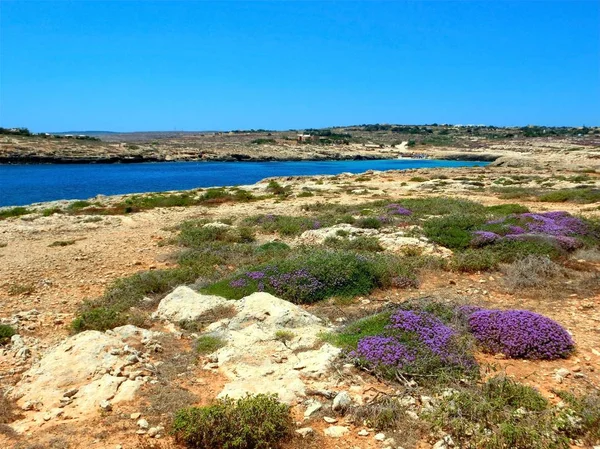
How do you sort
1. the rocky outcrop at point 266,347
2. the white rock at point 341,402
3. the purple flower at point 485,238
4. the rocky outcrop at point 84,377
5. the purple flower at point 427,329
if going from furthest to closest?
the purple flower at point 485,238
the purple flower at point 427,329
the rocky outcrop at point 266,347
the rocky outcrop at point 84,377
the white rock at point 341,402

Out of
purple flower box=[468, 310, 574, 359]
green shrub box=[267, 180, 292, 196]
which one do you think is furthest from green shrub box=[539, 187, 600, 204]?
purple flower box=[468, 310, 574, 359]

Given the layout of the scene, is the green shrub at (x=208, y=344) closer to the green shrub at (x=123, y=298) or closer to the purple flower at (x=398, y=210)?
the green shrub at (x=123, y=298)

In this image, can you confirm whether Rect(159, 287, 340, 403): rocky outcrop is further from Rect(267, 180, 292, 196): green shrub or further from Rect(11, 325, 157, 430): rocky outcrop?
Rect(267, 180, 292, 196): green shrub

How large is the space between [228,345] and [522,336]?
15.9 feet

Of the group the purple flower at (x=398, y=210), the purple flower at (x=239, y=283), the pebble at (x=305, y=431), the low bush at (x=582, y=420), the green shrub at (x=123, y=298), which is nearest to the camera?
the low bush at (x=582, y=420)

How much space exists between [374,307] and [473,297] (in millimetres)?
2428

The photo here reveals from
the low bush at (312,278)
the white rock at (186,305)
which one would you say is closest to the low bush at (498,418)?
the low bush at (312,278)

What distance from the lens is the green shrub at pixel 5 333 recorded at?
319 inches

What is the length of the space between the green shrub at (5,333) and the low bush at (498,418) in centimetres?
752

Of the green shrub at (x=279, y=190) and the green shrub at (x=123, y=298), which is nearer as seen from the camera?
the green shrub at (x=123, y=298)

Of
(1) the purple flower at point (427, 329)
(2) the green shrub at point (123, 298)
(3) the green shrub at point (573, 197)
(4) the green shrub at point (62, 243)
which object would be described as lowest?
(4) the green shrub at point (62, 243)

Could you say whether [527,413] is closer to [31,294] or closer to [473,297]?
[473,297]

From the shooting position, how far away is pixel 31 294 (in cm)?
1120

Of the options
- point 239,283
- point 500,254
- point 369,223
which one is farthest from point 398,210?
point 239,283
